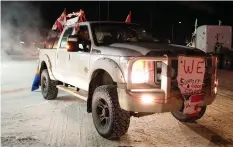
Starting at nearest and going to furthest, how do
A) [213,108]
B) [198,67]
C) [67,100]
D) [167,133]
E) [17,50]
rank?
[198,67], [167,133], [213,108], [67,100], [17,50]

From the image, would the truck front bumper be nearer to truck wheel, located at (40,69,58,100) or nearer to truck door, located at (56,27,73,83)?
truck door, located at (56,27,73,83)

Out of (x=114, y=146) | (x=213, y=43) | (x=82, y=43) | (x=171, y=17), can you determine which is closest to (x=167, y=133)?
(x=114, y=146)

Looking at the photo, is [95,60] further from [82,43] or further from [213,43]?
[213,43]

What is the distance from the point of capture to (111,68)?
4668 mm

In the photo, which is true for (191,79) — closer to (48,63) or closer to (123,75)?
(123,75)

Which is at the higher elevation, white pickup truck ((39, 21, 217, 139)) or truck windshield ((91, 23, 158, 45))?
truck windshield ((91, 23, 158, 45))

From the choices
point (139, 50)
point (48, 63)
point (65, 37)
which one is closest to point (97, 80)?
point (139, 50)

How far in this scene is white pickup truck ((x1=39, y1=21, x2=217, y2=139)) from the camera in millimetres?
4395

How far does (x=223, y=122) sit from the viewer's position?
583 cm

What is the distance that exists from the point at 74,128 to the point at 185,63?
7.18 feet

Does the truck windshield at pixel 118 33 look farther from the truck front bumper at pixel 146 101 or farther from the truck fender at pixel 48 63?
the truck fender at pixel 48 63

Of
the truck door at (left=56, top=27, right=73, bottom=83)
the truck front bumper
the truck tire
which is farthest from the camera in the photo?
the truck door at (left=56, top=27, right=73, bottom=83)

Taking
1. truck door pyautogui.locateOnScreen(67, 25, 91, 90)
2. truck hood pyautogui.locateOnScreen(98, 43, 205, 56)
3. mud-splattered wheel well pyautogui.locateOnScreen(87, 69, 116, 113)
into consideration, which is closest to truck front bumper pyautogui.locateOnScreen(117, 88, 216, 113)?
truck hood pyautogui.locateOnScreen(98, 43, 205, 56)

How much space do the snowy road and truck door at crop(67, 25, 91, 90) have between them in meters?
0.74
